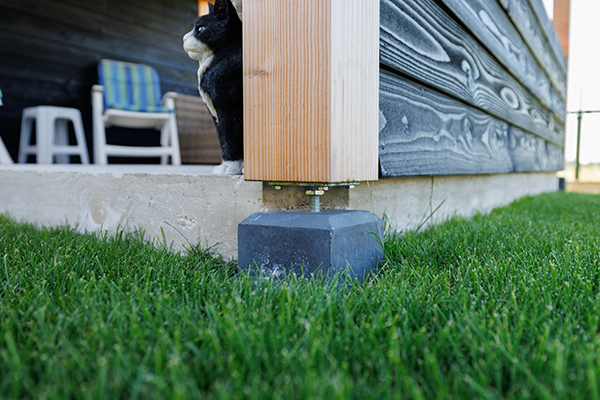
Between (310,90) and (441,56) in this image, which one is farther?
(441,56)

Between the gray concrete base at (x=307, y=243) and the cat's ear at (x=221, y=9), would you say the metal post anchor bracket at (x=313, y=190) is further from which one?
the cat's ear at (x=221, y=9)

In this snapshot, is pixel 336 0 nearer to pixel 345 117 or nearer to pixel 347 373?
pixel 345 117

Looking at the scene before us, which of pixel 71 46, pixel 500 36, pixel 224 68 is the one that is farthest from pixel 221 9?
pixel 71 46

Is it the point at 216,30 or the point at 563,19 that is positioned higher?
the point at 563,19

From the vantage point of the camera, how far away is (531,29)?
2744 millimetres

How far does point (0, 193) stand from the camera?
1840 millimetres

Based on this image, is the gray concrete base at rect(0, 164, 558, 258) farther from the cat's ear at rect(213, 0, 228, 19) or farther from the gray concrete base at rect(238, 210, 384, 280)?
the cat's ear at rect(213, 0, 228, 19)

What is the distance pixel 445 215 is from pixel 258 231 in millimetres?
1006

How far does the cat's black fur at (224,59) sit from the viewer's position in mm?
1089

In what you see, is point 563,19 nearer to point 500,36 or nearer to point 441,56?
point 500,36

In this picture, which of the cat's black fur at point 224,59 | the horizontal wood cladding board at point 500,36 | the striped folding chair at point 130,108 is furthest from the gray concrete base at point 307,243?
the striped folding chair at point 130,108

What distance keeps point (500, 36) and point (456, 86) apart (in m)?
0.76

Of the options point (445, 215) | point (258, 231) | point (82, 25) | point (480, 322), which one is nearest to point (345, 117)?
point (258, 231)

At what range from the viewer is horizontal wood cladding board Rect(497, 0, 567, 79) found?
88.4 inches
